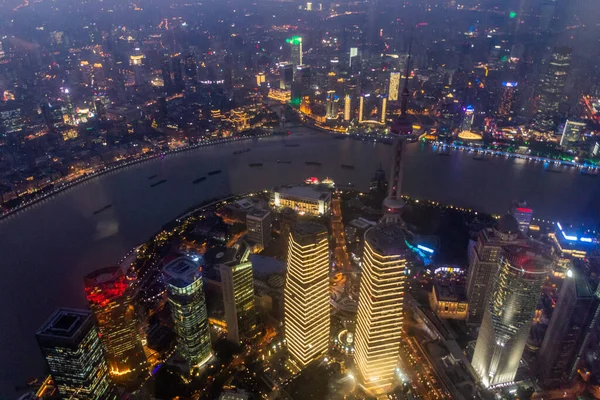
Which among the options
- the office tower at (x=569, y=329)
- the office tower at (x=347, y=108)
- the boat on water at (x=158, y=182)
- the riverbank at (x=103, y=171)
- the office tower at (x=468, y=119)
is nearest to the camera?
the office tower at (x=569, y=329)

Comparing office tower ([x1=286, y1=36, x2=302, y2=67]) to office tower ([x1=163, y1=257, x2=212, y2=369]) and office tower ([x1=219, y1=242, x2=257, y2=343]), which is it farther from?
office tower ([x1=163, y1=257, x2=212, y2=369])

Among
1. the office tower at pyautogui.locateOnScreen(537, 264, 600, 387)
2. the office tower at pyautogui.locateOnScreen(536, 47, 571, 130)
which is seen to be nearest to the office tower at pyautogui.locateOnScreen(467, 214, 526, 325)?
the office tower at pyautogui.locateOnScreen(537, 264, 600, 387)

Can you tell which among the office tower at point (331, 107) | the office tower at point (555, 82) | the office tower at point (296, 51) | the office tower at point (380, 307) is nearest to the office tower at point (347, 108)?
the office tower at point (331, 107)

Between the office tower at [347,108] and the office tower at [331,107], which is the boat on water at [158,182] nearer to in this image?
the office tower at [331,107]

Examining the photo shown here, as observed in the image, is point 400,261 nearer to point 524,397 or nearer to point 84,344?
point 524,397

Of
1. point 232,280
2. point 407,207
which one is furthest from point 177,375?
point 407,207

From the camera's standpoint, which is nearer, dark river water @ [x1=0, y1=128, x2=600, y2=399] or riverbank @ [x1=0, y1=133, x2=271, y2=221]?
dark river water @ [x1=0, y1=128, x2=600, y2=399]
